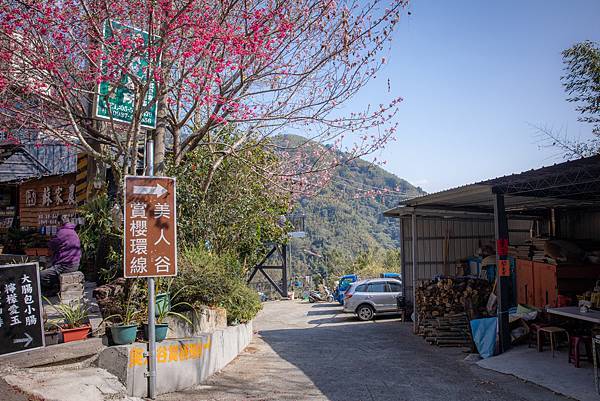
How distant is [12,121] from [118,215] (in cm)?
297

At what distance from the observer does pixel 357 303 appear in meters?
18.4

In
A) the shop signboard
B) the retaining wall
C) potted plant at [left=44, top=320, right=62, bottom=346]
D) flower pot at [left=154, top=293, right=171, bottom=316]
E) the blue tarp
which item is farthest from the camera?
the blue tarp

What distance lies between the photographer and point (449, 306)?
480 inches

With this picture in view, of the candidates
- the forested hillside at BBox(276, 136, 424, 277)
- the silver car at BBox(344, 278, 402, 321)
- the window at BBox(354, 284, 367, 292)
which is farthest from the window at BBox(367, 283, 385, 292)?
the forested hillside at BBox(276, 136, 424, 277)

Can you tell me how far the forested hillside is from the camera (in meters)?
39.6

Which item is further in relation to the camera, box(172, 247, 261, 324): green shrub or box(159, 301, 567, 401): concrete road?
box(172, 247, 261, 324): green shrub

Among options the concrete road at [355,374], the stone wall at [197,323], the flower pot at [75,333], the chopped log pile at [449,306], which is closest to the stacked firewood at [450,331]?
the chopped log pile at [449,306]

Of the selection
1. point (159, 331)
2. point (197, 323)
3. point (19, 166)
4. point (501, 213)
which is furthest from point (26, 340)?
point (19, 166)

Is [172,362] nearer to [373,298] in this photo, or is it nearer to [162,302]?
[162,302]

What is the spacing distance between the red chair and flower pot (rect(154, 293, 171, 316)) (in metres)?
6.48

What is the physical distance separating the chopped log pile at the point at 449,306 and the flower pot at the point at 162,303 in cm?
670

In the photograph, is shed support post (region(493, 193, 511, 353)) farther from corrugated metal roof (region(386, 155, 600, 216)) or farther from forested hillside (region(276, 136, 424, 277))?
forested hillside (region(276, 136, 424, 277))

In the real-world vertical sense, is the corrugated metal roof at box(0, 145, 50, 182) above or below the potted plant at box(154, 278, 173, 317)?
→ above

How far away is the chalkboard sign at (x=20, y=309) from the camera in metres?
5.68
